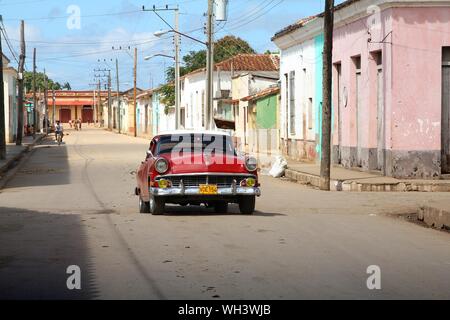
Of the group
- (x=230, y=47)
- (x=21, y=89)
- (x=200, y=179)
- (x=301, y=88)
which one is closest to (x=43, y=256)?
(x=200, y=179)

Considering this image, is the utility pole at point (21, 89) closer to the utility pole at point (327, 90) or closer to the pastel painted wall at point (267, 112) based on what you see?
the pastel painted wall at point (267, 112)

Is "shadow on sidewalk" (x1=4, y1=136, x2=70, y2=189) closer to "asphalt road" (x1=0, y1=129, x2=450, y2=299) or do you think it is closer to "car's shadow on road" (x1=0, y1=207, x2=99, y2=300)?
"asphalt road" (x1=0, y1=129, x2=450, y2=299)

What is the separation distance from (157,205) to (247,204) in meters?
1.64

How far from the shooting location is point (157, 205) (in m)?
15.7

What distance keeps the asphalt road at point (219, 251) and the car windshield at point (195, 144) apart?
1.22 m

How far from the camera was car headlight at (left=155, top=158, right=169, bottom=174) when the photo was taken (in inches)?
602

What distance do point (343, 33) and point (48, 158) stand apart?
1760 cm

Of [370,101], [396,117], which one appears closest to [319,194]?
[396,117]

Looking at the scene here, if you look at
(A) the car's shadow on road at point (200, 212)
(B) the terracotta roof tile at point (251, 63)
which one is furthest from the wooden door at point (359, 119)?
(B) the terracotta roof tile at point (251, 63)

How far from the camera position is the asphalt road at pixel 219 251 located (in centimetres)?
853

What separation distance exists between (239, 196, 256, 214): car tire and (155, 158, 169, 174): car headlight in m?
1.54

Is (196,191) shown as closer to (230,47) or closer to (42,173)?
(42,173)

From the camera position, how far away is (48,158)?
42.0 m
